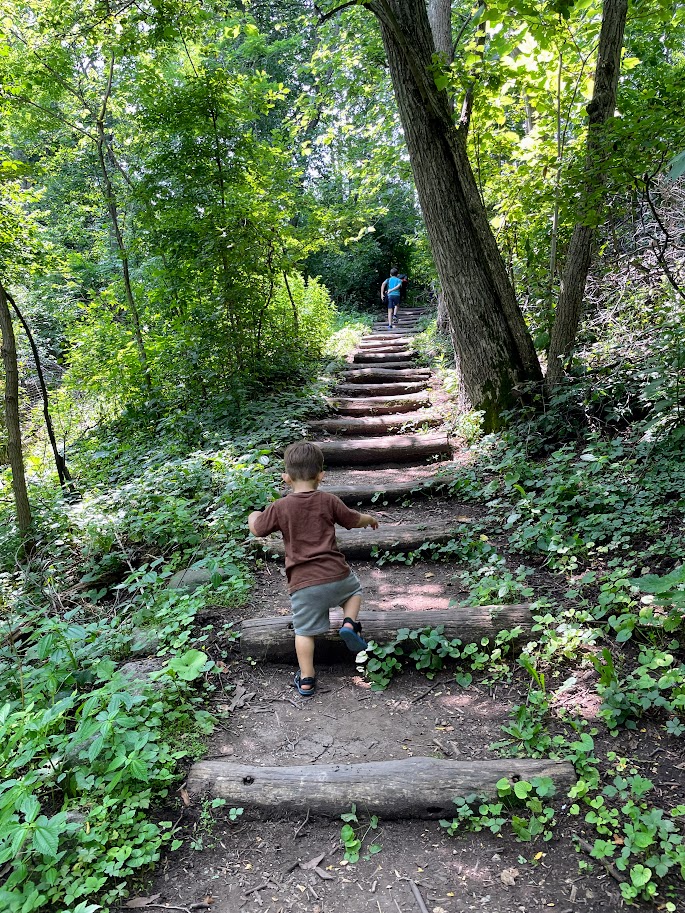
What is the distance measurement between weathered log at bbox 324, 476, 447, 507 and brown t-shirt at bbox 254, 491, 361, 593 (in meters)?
1.93

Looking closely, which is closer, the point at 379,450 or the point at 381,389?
the point at 379,450

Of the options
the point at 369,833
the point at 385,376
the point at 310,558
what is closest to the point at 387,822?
the point at 369,833

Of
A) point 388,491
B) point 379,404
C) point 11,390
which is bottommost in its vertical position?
point 388,491

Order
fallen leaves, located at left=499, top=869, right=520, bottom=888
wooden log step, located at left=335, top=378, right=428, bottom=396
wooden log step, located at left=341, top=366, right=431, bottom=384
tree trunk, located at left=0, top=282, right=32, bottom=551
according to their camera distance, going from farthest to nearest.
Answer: wooden log step, located at left=341, top=366, right=431, bottom=384 < wooden log step, located at left=335, top=378, right=428, bottom=396 < tree trunk, located at left=0, top=282, right=32, bottom=551 < fallen leaves, located at left=499, top=869, right=520, bottom=888

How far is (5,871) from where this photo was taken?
1.98 metres

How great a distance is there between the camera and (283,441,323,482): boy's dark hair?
319 cm

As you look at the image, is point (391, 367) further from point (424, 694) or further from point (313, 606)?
point (424, 694)

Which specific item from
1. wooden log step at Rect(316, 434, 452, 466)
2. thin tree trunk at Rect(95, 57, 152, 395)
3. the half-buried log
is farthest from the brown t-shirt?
the half-buried log

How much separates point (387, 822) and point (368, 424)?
5.08 meters

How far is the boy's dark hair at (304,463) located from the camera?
3.19 meters

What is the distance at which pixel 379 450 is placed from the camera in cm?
621

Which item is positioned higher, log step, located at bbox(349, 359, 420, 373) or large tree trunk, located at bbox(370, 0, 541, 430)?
large tree trunk, located at bbox(370, 0, 541, 430)

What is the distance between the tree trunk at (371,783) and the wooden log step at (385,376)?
7047 millimetres

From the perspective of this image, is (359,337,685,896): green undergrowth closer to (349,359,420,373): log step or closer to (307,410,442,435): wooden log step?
(307,410,442,435): wooden log step
